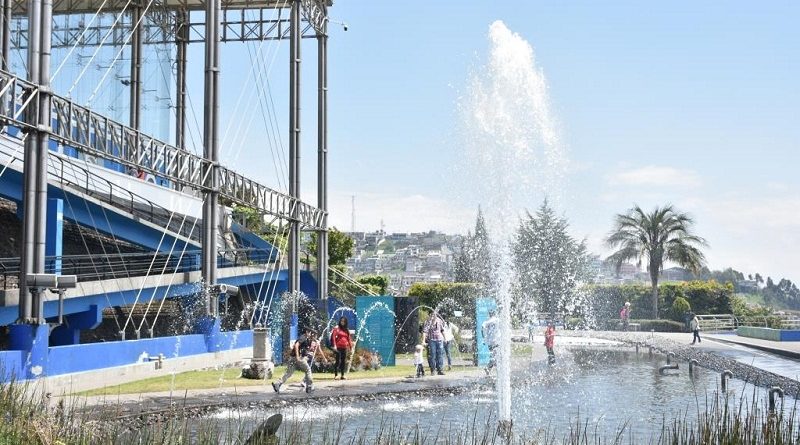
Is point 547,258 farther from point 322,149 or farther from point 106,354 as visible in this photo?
point 106,354

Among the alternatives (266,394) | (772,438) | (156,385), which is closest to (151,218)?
(156,385)

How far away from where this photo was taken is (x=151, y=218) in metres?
38.4

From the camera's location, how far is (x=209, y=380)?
82.3ft

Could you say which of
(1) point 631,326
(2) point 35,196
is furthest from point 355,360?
(1) point 631,326

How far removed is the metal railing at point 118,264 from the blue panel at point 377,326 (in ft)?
21.4

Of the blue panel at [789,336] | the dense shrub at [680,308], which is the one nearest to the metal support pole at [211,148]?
the blue panel at [789,336]

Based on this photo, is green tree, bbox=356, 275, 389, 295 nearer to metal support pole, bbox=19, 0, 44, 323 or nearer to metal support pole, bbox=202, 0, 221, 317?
metal support pole, bbox=202, 0, 221, 317

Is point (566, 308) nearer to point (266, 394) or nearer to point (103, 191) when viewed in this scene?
point (103, 191)

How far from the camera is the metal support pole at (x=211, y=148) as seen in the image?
34344mm

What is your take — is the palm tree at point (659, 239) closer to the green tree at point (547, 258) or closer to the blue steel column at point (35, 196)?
the green tree at point (547, 258)

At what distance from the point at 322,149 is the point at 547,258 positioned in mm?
33134

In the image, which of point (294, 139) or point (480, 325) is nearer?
point (480, 325)

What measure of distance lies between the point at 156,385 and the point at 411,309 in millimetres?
11799

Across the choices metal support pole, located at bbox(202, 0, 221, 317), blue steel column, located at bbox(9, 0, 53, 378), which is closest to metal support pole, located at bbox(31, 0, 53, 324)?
blue steel column, located at bbox(9, 0, 53, 378)
